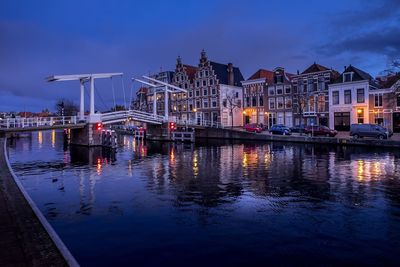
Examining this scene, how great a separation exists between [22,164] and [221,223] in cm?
2273

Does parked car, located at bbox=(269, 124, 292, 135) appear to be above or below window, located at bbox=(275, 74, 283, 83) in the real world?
below

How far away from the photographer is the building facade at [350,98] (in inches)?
2189

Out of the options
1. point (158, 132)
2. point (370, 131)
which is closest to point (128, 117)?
point (158, 132)

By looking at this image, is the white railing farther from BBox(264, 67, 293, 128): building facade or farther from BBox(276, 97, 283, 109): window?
BBox(276, 97, 283, 109): window

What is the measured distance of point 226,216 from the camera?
496 inches

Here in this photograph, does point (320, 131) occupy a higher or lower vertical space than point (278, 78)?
lower

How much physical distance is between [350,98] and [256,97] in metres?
20.0

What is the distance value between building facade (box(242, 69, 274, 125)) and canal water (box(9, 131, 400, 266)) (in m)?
49.1

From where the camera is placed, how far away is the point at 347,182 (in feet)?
62.0

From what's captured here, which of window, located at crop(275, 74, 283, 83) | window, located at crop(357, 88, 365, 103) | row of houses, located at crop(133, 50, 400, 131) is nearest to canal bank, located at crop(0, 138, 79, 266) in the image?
row of houses, located at crop(133, 50, 400, 131)

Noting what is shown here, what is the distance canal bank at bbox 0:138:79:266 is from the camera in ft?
22.5

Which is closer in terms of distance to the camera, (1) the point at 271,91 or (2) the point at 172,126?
(2) the point at 172,126

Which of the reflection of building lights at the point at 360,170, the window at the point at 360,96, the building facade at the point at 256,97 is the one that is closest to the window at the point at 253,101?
the building facade at the point at 256,97

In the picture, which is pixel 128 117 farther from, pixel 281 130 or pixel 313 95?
pixel 313 95
